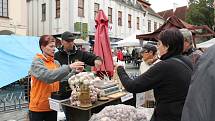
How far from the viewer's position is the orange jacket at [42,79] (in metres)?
3.58

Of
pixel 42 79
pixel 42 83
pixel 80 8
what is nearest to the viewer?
pixel 42 79

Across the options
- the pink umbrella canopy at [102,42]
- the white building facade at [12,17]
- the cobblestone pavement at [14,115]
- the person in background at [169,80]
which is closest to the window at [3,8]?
the white building facade at [12,17]

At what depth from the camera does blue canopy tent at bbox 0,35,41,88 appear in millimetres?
7720

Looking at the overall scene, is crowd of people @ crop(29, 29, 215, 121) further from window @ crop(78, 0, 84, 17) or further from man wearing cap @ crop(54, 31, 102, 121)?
window @ crop(78, 0, 84, 17)

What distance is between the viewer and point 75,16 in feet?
87.1

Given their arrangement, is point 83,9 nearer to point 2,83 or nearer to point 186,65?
point 2,83

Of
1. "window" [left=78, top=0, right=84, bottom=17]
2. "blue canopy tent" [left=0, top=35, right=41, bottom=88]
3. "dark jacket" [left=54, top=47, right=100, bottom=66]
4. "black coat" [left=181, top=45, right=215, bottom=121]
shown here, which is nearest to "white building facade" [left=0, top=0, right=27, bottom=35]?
"window" [left=78, top=0, right=84, bottom=17]

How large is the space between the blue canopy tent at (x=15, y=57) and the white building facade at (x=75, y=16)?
1694 centimetres

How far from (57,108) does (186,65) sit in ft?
5.50

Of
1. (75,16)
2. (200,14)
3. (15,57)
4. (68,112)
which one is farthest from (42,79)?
(200,14)

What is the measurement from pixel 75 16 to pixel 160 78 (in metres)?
24.4

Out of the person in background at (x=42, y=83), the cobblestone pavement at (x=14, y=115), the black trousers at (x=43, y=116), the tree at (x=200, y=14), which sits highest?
the tree at (x=200, y=14)

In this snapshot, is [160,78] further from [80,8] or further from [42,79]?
[80,8]

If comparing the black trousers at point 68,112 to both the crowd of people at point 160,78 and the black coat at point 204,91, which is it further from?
the black coat at point 204,91
